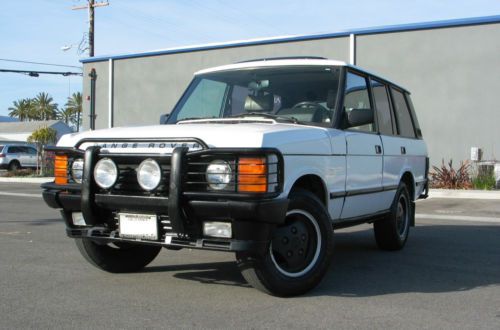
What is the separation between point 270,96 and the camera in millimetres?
5715

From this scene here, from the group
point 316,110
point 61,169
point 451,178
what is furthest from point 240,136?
point 451,178

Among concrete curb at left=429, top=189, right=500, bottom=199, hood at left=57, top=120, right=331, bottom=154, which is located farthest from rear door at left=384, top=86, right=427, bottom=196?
concrete curb at left=429, top=189, right=500, bottom=199

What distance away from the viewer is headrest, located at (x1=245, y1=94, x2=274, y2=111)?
18.5ft

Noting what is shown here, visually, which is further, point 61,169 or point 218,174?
point 61,169

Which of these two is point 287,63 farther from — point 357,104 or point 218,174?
point 218,174

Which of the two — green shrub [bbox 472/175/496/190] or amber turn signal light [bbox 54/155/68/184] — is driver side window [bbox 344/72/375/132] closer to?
amber turn signal light [bbox 54/155/68/184]

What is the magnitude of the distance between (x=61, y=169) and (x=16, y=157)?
98.0ft

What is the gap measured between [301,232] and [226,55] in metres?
19.1

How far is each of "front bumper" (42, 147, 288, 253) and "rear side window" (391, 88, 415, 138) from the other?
3.56 meters

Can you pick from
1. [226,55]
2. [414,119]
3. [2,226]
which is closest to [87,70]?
[226,55]

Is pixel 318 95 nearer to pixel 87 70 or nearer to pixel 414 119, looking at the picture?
pixel 414 119

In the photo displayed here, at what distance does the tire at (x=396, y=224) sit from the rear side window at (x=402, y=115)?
0.73 metres

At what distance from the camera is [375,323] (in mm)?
4043

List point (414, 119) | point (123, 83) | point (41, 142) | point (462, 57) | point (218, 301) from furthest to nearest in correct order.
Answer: point (41, 142)
point (123, 83)
point (462, 57)
point (414, 119)
point (218, 301)
